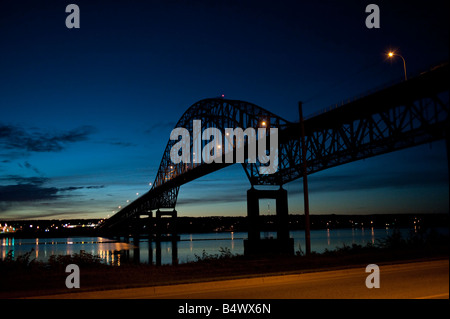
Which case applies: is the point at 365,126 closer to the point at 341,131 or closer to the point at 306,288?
the point at 341,131

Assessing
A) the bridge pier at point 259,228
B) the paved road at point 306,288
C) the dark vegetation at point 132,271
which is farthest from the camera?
the bridge pier at point 259,228

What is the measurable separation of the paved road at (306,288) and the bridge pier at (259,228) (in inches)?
1220

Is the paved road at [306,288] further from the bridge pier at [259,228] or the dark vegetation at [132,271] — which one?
the bridge pier at [259,228]

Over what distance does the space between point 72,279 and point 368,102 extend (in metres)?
30.3

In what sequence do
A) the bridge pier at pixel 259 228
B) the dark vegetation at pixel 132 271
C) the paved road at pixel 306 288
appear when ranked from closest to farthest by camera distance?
the paved road at pixel 306 288 → the dark vegetation at pixel 132 271 → the bridge pier at pixel 259 228

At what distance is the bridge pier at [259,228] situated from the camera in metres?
48.8

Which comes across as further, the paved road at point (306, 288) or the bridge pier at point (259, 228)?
the bridge pier at point (259, 228)

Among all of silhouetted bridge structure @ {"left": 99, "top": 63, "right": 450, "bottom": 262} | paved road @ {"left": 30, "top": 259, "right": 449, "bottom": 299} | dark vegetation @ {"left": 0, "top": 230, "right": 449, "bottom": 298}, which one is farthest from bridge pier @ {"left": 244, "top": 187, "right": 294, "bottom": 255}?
paved road @ {"left": 30, "top": 259, "right": 449, "bottom": 299}

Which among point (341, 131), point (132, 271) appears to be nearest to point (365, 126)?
point (341, 131)

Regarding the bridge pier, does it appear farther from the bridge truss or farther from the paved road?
the paved road

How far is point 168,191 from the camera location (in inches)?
4363

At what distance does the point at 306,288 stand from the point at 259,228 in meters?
38.3

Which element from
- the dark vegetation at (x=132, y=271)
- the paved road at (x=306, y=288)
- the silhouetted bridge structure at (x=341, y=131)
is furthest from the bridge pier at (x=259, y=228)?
the paved road at (x=306, y=288)
